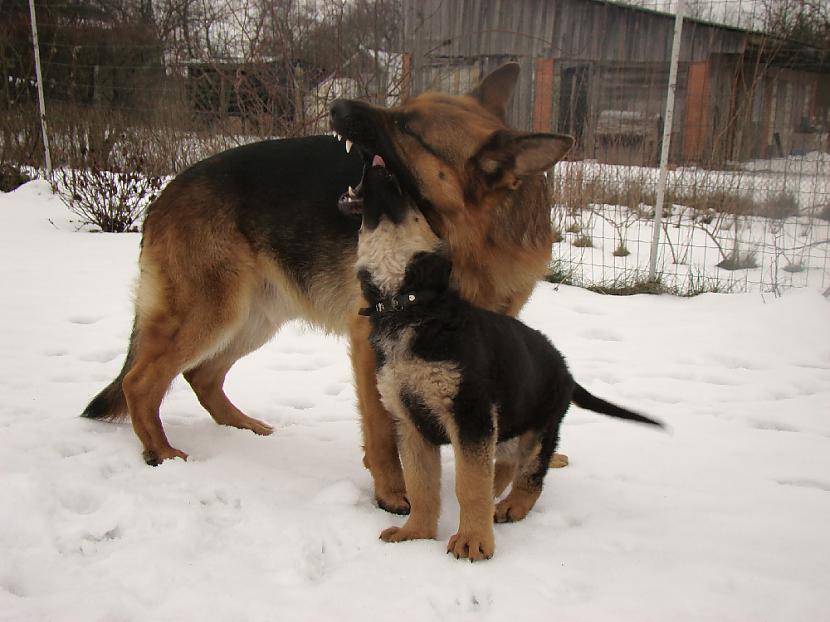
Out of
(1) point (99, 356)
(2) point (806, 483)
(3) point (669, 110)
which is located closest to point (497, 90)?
(2) point (806, 483)

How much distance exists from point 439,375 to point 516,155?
0.89 meters

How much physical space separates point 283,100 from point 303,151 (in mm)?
6647

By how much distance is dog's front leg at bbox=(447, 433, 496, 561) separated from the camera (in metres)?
2.28

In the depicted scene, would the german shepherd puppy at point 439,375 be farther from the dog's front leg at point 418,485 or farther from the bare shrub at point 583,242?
the bare shrub at point 583,242

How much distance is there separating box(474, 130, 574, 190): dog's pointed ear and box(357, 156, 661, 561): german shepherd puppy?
1.09ft

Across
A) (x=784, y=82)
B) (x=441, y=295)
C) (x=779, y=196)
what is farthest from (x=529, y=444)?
(x=784, y=82)

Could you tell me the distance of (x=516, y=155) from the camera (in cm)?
245

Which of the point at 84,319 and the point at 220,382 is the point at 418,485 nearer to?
the point at 220,382

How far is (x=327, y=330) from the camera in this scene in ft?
11.3

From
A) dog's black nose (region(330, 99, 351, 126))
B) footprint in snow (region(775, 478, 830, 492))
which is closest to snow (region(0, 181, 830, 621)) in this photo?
footprint in snow (region(775, 478, 830, 492))

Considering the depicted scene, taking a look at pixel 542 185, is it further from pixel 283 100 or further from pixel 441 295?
pixel 283 100

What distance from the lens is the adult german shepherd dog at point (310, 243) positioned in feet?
8.48

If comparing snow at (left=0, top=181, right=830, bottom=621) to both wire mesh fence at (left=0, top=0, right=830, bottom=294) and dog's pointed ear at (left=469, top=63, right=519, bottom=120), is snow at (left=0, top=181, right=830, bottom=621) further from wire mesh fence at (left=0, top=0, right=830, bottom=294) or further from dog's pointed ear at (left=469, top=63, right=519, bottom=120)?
wire mesh fence at (left=0, top=0, right=830, bottom=294)

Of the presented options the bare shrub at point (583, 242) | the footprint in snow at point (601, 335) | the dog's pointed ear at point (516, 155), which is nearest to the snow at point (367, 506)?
the footprint in snow at point (601, 335)
